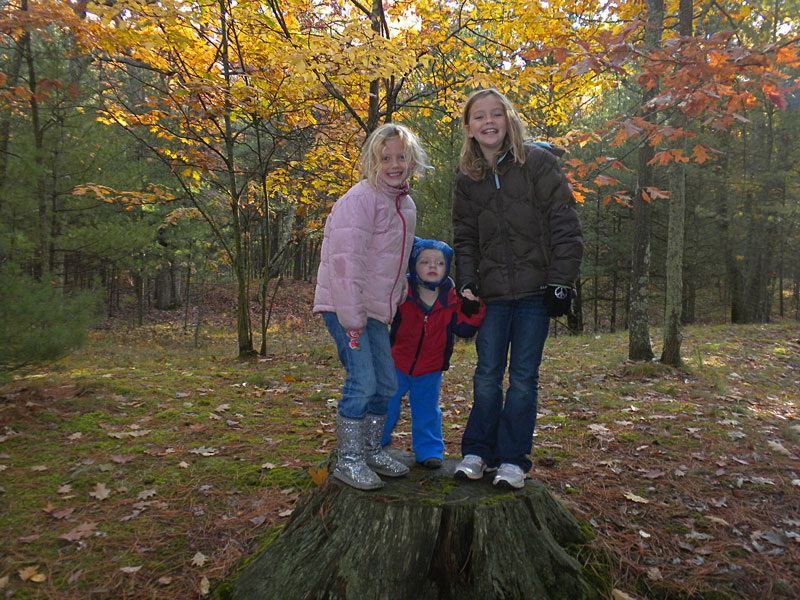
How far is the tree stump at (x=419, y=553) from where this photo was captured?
2.19 meters

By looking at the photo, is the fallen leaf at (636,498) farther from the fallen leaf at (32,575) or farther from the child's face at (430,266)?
the fallen leaf at (32,575)

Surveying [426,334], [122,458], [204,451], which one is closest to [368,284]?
[426,334]

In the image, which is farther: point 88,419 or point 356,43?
point 356,43

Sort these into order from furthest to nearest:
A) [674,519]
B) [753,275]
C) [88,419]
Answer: [753,275] < [88,419] < [674,519]

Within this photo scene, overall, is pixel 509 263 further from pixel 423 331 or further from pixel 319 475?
pixel 319 475

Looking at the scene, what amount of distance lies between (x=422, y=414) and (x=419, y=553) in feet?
3.23

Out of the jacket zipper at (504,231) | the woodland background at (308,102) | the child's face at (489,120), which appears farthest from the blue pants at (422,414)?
the woodland background at (308,102)

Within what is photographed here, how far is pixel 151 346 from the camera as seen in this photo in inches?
530

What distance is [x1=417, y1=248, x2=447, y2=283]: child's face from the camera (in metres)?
3.13

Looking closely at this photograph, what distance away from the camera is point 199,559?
107 inches

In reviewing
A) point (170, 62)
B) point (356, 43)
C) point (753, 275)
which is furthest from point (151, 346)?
point (753, 275)

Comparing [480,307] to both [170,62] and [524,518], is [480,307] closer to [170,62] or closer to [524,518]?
[524,518]

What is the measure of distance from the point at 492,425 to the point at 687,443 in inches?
101

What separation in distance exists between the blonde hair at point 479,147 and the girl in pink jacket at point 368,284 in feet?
0.94
